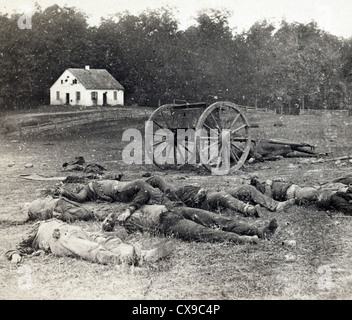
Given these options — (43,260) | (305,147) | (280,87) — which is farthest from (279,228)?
(280,87)

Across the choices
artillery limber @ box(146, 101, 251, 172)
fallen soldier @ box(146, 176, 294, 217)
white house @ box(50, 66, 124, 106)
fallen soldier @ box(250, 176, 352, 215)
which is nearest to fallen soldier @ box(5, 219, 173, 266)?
fallen soldier @ box(146, 176, 294, 217)

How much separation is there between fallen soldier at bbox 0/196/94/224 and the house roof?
41.7ft

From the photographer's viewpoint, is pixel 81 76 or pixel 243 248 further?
pixel 81 76

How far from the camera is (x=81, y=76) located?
1984cm

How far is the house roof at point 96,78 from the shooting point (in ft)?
60.4

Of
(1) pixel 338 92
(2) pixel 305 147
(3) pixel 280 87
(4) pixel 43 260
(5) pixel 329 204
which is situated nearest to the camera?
(4) pixel 43 260

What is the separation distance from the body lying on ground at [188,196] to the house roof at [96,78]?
12.6 metres

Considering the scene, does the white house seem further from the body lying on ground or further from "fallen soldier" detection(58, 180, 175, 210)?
the body lying on ground

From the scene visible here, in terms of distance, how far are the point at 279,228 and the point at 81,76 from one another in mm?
16954

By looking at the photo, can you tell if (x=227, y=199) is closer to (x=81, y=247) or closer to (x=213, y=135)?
(x=81, y=247)

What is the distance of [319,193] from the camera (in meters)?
5.74

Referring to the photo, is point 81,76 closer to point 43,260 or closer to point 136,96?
point 136,96

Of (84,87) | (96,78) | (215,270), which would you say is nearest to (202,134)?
(215,270)
